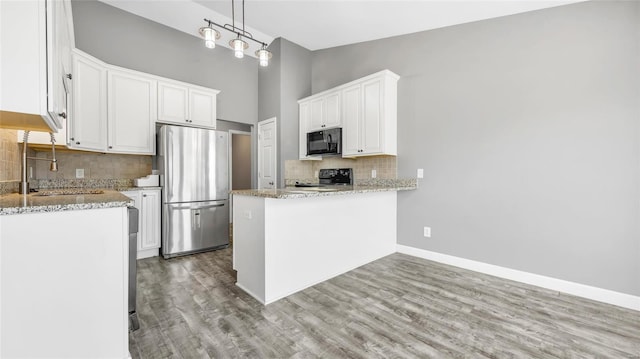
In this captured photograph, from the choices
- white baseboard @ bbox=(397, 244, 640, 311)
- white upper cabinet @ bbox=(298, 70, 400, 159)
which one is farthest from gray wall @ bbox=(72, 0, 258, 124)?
white baseboard @ bbox=(397, 244, 640, 311)

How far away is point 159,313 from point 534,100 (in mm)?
3895

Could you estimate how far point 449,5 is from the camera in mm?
2854

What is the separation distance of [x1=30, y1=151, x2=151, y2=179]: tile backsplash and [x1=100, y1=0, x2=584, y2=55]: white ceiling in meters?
2.09

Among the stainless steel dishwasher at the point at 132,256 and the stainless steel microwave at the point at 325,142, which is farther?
the stainless steel microwave at the point at 325,142

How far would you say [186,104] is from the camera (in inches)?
155

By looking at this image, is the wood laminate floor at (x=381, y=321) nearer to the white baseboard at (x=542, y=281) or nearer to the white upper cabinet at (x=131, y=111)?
the white baseboard at (x=542, y=281)

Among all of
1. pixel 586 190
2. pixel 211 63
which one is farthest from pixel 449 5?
pixel 211 63

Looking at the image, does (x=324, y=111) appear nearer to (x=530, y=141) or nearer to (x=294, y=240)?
(x=294, y=240)

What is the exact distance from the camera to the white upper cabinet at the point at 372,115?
11.5 ft

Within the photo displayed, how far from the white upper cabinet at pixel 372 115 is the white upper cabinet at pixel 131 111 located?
276 centimetres

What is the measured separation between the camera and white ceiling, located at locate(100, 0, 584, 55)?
2838 mm

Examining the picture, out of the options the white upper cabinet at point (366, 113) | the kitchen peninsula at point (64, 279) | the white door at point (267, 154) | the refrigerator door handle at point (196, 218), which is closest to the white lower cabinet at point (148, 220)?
the refrigerator door handle at point (196, 218)

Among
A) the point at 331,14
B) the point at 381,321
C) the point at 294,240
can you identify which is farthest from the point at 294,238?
the point at 331,14

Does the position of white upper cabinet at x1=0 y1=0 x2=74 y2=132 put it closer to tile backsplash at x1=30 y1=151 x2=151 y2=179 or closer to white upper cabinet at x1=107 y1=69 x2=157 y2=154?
white upper cabinet at x1=107 y1=69 x2=157 y2=154
